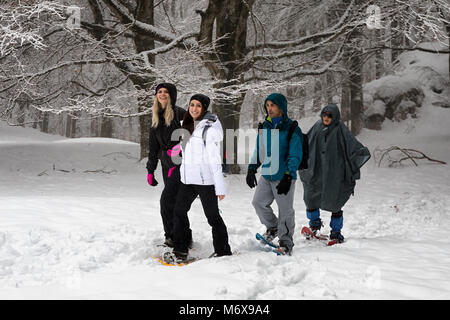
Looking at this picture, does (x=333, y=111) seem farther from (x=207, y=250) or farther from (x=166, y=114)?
(x=207, y=250)

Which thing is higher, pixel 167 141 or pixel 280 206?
pixel 167 141

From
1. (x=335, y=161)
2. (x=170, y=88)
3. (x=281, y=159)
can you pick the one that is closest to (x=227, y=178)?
(x=335, y=161)

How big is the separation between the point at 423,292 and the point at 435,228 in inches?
125

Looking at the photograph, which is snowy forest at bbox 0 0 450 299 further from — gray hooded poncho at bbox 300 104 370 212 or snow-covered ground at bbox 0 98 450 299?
gray hooded poncho at bbox 300 104 370 212

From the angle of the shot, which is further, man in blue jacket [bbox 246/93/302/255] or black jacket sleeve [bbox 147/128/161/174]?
black jacket sleeve [bbox 147/128/161/174]

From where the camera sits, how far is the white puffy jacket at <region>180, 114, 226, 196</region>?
3.77 metres

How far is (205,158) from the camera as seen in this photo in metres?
3.81

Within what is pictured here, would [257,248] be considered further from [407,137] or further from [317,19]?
[407,137]

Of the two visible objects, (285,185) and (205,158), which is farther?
(285,185)

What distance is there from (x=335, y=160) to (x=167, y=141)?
2168mm

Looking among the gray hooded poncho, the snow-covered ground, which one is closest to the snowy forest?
the snow-covered ground

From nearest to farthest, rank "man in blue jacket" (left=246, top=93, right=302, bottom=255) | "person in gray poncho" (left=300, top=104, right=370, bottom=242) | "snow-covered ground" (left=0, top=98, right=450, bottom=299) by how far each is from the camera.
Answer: "snow-covered ground" (left=0, top=98, right=450, bottom=299)
"man in blue jacket" (left=246, top=93, right=302, bottom=255)
"person in gray poncho" (left=300, top=104, right=370, bottom=242)

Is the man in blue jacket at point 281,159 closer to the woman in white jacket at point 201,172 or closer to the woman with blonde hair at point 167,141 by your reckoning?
the woman in white jacket at point 201,172
